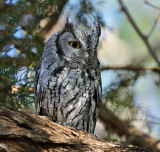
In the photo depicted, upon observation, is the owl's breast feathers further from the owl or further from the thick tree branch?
the thick tree branch

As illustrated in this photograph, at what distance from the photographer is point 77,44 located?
261 cm

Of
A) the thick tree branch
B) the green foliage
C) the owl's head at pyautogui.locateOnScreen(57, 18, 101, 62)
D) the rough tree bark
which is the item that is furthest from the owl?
the thick tree branch

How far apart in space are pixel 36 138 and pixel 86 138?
0.45 metres

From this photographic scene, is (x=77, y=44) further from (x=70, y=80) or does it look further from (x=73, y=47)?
(x=70, y=80)

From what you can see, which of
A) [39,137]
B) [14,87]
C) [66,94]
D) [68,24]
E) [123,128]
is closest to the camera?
[39,137]

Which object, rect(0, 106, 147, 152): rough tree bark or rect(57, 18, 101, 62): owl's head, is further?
rect(57, 18, 101, 62): owl's head

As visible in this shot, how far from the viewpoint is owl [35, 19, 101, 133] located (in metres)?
2.46

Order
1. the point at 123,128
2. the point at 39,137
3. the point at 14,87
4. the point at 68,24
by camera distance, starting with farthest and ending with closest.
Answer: the point at 123,128 < the point at 68,24 < the point at 14,87 < the point at 39,137

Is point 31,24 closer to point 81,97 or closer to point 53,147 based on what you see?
point 81,97

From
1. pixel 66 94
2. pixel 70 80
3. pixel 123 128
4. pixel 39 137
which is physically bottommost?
pixel 123 128

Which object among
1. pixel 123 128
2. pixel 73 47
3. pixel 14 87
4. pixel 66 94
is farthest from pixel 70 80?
pixel 123 128

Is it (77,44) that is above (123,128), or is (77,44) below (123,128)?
above

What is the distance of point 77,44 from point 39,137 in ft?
3.84

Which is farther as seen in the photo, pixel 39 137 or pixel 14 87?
pixel 14 87
